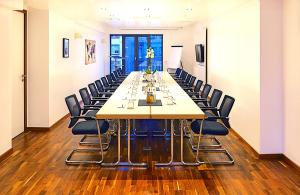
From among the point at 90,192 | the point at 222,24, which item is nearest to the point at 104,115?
the point at 90,192

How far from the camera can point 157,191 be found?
11.9ft

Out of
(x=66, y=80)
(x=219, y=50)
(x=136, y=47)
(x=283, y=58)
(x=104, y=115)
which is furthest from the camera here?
(x=136, y=47)

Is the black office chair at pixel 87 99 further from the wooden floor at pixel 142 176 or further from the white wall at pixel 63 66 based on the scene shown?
the white wall at pixel 63 66

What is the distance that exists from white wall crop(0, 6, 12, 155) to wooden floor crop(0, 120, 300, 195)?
284mm

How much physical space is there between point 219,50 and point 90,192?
5.86 meters

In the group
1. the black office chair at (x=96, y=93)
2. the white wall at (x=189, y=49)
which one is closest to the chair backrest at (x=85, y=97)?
the black office chair at (x=96, y=93)

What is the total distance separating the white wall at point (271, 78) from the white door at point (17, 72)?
406 centimetres

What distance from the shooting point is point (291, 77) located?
172 inches

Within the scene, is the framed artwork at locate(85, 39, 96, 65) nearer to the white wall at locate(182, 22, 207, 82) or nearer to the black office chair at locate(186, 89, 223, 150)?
the white wall at locate(182, 22, 207, 82)

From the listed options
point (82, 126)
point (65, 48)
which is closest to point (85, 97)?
point (82, 126)

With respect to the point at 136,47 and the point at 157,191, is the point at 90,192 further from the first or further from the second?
Answer: the point at 136,47

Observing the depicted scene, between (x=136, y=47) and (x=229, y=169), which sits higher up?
(x=136, y=47)

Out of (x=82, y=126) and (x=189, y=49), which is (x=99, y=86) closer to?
(x=82, y=126)

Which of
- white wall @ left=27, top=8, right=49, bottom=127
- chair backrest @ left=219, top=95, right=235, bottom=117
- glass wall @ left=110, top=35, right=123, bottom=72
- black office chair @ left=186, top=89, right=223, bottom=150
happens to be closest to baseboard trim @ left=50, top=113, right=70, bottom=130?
white wall @ left=27, top=8, right=49, bottom=127
